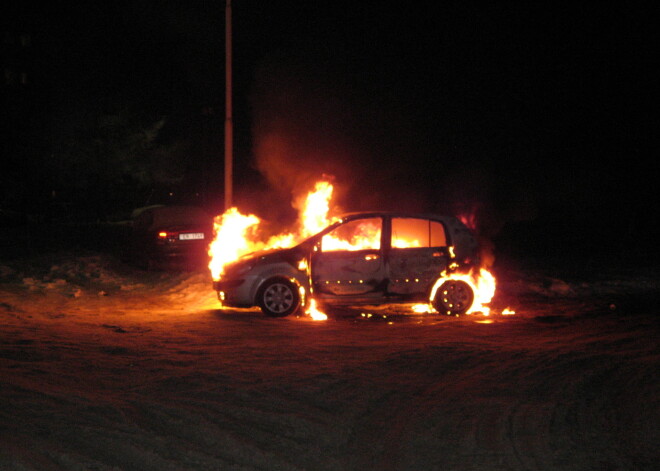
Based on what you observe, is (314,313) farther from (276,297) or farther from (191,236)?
(191,236)

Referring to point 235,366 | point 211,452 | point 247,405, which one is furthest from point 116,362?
point 211,452

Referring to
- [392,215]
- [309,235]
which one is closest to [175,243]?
[309,235]

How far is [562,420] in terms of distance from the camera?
21.4 feet

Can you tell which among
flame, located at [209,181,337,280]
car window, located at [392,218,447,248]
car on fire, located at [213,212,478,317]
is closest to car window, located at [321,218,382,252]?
car on fire, located at [213,212,478,317]

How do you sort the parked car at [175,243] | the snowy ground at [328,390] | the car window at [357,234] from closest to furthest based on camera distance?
1. the snowy ground at [328,390]
2. the car window at [357,234]
3. the parked car at [175,243]

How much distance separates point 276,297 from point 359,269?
1.38 metres

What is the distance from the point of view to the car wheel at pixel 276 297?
1217 cm

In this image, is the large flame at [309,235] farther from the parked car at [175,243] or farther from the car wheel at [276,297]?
the parked car at [175,243]

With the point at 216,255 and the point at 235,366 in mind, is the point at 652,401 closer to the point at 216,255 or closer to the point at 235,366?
the point at 235,366

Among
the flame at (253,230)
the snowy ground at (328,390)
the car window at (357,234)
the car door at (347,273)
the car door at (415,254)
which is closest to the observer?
the snowy ground at (328,390)

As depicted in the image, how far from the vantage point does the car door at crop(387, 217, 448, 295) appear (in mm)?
12273

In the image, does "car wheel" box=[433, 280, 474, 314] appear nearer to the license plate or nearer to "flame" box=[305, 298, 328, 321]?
"flame" box=[305, 298, 328, 321]

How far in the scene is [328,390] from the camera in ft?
24.1

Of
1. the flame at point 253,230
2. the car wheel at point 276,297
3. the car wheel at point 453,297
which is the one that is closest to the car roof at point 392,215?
the flame at point 253,230
